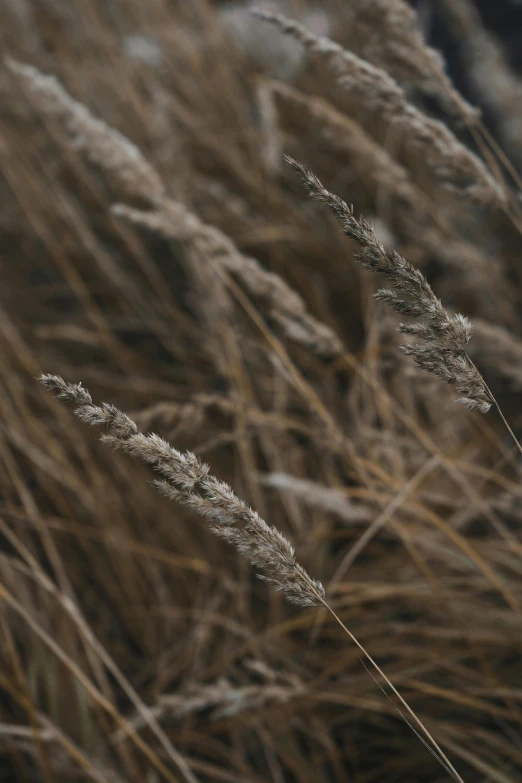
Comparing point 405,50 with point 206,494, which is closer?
point 206,494

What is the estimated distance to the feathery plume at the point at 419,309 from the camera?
54 cm

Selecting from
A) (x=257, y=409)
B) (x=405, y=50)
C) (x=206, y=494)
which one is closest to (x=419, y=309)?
(x=206, y=494)

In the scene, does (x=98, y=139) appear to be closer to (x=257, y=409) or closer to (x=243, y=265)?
(x=243, y=265)

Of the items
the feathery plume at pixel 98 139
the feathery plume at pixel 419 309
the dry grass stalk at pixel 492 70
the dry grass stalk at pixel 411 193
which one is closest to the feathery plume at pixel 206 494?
the feathery plume at pixel 419 309

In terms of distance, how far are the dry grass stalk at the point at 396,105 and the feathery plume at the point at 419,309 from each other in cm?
33

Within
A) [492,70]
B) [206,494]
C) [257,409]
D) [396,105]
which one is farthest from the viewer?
[492,70]

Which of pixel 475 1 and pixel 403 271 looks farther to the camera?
pixel 475 1

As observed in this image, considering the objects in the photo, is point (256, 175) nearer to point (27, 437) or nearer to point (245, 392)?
point (245, 392)

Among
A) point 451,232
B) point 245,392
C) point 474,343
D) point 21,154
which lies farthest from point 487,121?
point 21,154

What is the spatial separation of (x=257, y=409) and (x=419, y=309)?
88 centimetres

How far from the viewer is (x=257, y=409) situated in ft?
4.67

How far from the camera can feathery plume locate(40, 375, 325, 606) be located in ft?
1.75

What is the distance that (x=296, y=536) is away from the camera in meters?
1.49

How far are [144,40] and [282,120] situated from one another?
1.68 feet
